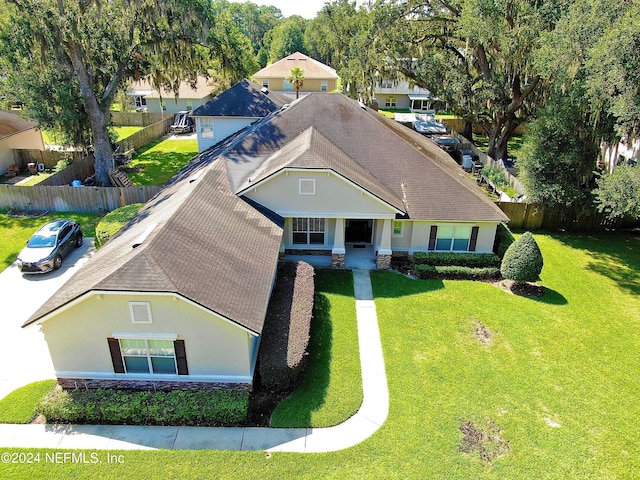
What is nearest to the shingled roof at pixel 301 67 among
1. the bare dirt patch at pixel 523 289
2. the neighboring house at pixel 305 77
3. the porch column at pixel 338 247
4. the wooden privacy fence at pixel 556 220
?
the neighboring house at pixel 305 77

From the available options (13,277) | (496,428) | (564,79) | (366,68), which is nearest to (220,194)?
(13,277)

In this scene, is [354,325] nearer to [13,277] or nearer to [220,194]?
[220,194]

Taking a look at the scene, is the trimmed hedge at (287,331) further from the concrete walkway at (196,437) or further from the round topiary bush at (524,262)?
the round topiary bush at (524,262)

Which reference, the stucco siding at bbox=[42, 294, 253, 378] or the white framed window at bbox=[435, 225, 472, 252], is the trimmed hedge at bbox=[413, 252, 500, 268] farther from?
the stucco siding at bbox=[42, 294, 253, 378]

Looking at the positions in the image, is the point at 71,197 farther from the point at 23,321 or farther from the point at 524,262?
the point at 524,262

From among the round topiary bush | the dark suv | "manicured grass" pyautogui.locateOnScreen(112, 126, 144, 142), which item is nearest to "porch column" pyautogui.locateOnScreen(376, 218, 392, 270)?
the round topiary bush

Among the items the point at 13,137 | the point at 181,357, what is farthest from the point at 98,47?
the point at 181,357
